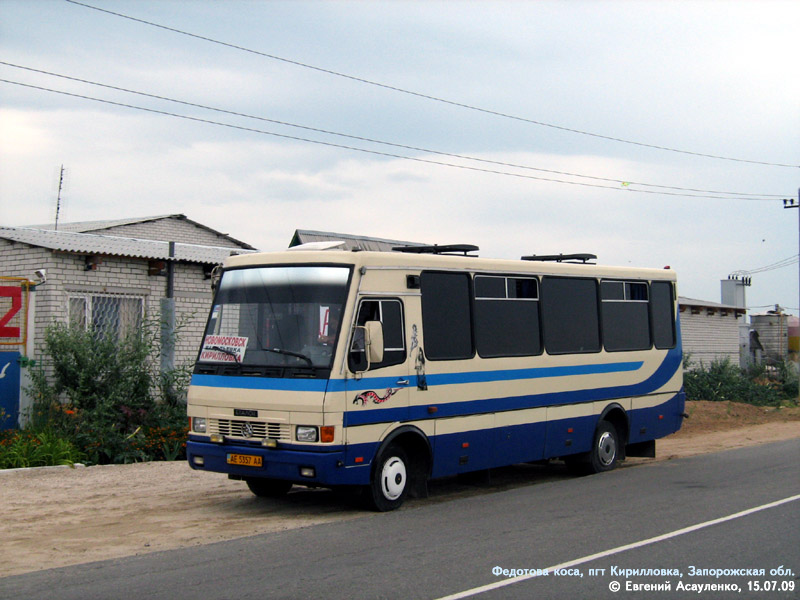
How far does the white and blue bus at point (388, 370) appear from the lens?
1002 cm

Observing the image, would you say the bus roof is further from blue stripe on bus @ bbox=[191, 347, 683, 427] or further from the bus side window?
blue stripe on bus @ bbox=[191, 347, 683, 427]

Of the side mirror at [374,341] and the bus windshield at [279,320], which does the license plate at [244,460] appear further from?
the side mirror at [374,341]

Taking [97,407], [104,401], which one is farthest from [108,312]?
[97,407]

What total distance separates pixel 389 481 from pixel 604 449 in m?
5.03

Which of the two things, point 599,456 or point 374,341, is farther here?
point 599,456

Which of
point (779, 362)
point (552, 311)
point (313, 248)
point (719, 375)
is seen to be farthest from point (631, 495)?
point (779, 362)

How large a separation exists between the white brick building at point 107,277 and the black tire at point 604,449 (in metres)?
7.56

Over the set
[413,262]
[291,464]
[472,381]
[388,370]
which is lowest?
[291,464]

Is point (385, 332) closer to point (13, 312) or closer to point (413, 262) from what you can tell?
point (413, 262)

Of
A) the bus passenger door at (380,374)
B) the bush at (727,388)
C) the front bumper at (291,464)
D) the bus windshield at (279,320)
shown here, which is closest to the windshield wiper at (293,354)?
the bus windshield at (279,320)

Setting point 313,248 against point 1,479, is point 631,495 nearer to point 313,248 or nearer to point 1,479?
point 313,248

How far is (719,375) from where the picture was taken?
31125 mm

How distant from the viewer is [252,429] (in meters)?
10.3

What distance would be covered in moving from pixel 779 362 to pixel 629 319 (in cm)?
2459
